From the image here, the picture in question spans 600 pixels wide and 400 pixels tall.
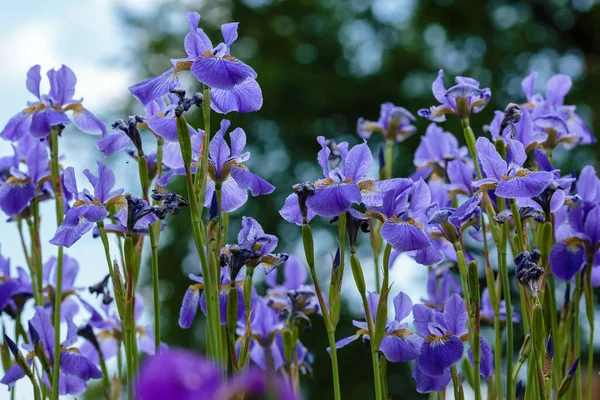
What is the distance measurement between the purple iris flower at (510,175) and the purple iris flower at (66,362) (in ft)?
2.54

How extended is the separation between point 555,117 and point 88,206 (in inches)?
38.4

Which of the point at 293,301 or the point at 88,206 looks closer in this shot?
the point at 88,206

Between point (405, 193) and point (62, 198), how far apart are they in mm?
672

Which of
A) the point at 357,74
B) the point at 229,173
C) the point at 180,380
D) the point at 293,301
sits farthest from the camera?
the point at 357,74

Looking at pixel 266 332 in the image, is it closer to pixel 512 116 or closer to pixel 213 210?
pixel 213 210

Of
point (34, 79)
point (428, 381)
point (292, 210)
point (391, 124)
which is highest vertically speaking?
point (34, 79)

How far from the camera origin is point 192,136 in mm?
1200

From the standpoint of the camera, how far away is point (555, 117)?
5.30 feet

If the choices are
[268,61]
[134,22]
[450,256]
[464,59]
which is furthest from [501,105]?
[450,256]

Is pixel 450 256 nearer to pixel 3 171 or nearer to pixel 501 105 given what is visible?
pixel 3 171

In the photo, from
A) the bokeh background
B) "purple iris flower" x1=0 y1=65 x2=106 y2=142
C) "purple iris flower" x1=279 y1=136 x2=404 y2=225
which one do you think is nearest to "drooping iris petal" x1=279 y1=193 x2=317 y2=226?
"purple iris flower" x1=279 y1=136 x2=404 y2=225

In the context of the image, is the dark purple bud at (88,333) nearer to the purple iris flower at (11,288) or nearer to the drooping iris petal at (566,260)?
the purple iris flower at (11,288)

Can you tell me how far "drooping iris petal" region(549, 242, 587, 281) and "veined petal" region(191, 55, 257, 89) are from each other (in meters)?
0.68

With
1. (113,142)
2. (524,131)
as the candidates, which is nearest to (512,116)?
(524,131)
